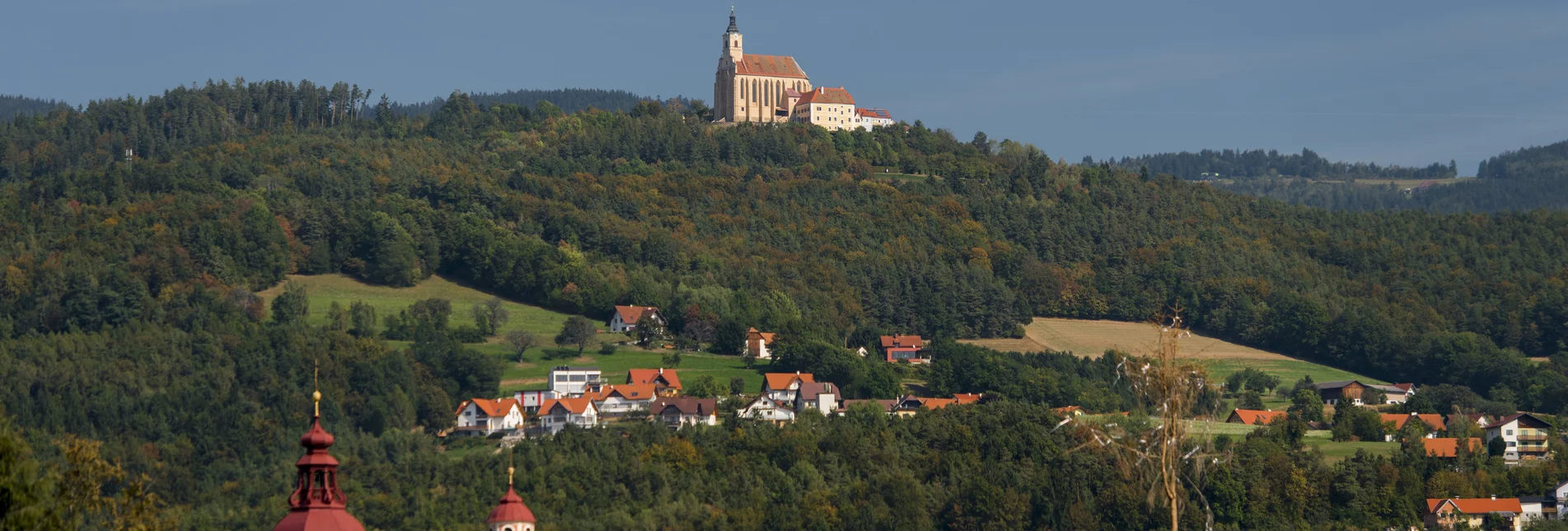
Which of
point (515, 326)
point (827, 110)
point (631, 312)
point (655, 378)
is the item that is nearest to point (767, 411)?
point (655, 378)

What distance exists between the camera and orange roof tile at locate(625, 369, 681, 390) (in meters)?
112

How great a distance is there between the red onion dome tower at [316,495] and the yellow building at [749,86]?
543ft

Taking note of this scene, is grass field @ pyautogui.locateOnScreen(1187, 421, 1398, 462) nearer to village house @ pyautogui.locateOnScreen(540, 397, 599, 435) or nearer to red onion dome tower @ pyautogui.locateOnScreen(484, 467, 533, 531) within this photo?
village house @ pyautogui.locateOnScreen(540, 397, 599, 435)

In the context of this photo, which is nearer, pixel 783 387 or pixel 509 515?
pixel 509 515

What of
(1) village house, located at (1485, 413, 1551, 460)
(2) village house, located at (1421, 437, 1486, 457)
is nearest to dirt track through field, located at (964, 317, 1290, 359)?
(1) village house, located at (1485, 413, 1551, 460)

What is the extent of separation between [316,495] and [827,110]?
541ft

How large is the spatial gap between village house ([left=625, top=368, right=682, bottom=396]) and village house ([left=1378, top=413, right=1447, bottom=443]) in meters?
36.2

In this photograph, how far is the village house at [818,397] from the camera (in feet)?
364

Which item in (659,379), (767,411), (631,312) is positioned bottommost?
(767,411)

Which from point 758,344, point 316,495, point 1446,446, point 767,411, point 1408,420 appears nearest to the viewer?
point 316,495

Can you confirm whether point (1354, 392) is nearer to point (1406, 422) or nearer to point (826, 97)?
point (1406, 422)

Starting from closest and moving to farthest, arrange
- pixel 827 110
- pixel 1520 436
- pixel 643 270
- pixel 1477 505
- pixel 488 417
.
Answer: pixel 1477 505 → pixel 1520 436 → pixel 488 417 → pixel 643 270 → pixel 827 110

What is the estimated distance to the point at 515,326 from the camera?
12625cm

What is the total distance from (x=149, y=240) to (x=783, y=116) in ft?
252
